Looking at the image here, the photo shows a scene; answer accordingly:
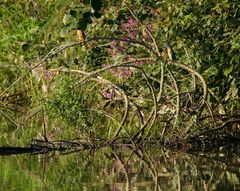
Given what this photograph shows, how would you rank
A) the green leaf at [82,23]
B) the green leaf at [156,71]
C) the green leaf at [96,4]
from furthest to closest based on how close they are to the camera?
the green leaf at [156,71] → the green leaf at [82,23] → the green leaf at [96,4]

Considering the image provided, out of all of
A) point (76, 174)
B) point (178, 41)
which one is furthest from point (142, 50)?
point (76, 174)

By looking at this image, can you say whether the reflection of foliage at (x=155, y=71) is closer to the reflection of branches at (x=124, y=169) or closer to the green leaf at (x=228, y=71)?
the green leaf at (x=228, y=71)

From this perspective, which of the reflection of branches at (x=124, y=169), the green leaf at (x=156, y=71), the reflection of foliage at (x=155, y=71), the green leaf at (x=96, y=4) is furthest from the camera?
the green leaf at (x=156, y=71)

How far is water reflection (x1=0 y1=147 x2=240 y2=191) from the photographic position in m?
7.19

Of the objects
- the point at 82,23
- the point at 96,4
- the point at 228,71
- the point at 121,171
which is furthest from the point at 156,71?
the point at 96,4

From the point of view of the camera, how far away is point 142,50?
10.9m

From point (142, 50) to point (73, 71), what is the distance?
99 centimetres

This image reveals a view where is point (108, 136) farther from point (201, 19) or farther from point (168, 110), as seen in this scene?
point (201, 19)

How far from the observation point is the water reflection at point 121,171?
23.6 ft

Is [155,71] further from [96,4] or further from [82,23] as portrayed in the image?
[96,4]

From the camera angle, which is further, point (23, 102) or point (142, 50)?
point (23, 102)

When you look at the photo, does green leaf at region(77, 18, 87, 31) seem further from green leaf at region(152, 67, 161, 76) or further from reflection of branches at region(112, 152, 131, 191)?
green leaf at region(152, 67, 161, 76)

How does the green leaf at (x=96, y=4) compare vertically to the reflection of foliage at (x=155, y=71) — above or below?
below

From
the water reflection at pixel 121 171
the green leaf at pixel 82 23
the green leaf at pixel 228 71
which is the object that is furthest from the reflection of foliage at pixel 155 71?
the green leaf at pixel 82 23
